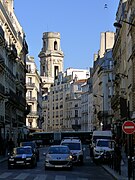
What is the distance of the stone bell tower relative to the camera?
185m

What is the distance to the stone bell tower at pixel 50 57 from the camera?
185 metres

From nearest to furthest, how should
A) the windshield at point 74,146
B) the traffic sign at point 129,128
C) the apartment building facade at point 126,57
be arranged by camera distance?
the traffic sign at point 129,128 < the windshield at point 74,146 < the apartment building facade at point 126,57

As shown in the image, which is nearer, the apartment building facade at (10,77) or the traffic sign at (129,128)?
the traffic sign at (129,128)

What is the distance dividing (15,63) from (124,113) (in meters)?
57.8

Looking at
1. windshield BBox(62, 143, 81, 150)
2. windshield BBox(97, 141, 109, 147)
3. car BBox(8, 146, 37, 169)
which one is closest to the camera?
car BBox(8, 146, 37, 169)

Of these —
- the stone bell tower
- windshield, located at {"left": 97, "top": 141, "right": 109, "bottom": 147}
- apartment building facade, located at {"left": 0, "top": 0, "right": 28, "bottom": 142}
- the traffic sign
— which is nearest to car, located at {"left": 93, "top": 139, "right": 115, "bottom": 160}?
windshield, located at {"left": 97, "top": 141, "right": 109, "bottom": 147}

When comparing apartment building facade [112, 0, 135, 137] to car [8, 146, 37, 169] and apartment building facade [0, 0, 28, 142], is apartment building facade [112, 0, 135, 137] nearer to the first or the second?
car [8, 146, 37, 169]

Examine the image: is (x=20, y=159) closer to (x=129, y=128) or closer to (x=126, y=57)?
(x=129, y=128)

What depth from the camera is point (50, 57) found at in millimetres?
183375

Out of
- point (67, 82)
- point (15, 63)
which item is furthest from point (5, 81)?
point (67, 82)

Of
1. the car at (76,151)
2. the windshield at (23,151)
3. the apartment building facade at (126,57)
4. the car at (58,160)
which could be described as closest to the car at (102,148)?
the car at (76,151)

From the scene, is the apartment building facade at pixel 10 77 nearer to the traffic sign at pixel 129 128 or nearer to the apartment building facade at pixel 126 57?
the apartment building facade at pixel 126 57

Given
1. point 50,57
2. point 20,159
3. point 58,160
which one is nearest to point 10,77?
point 20,159

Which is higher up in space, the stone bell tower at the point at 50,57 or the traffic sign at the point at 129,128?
the stone bell tower at the point at 50,57
